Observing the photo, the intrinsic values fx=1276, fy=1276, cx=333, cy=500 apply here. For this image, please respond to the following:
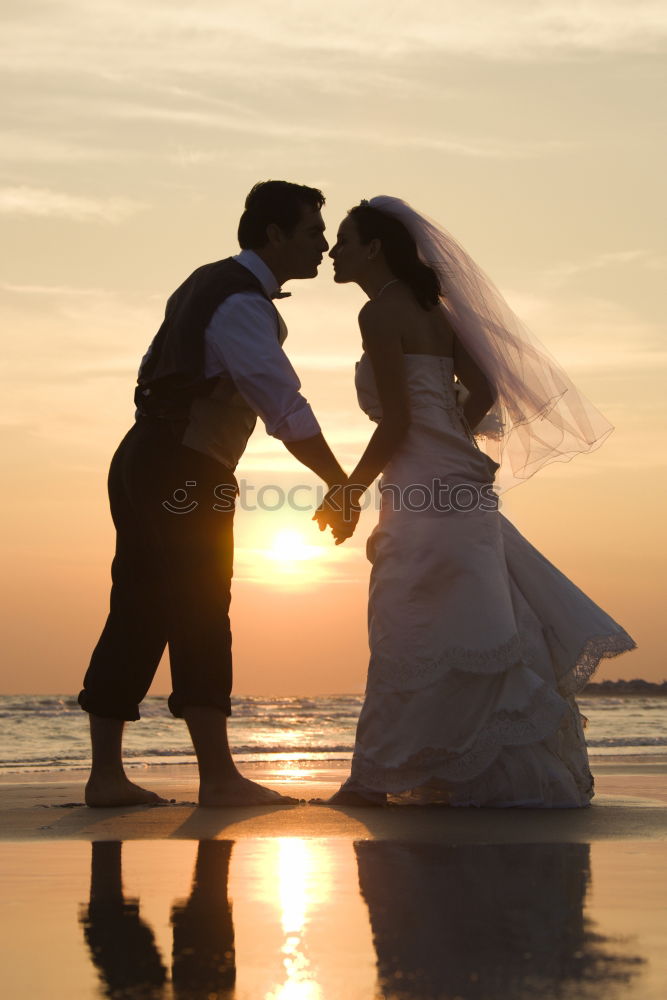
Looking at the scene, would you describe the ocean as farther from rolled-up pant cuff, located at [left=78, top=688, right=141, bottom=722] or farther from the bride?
the bride

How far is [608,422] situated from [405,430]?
1.04m

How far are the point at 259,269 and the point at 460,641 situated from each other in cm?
163

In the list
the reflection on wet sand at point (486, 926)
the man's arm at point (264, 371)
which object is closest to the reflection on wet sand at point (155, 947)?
the reflection on wet sand at point (486, 926)

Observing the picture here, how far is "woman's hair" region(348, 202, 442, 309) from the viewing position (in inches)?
198

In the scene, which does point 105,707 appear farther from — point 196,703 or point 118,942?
point 118,942

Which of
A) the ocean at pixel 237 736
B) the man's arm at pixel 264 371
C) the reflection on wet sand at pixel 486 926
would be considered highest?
the man's arm at pixel 264 371

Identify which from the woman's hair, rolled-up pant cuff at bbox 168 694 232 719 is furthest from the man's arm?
rolled-up pant cuff at bbox 168 694 232 719

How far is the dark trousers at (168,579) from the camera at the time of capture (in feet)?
15.2

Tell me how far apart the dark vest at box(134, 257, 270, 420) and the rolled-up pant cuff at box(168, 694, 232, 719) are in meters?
1.03

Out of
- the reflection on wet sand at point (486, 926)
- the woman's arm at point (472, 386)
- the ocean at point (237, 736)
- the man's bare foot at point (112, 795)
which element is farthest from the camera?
the ocean at point (237, 736)

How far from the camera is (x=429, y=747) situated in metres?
4.57

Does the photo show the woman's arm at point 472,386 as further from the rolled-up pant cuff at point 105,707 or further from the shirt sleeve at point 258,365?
the rolled-up pant cuff at point 105,707

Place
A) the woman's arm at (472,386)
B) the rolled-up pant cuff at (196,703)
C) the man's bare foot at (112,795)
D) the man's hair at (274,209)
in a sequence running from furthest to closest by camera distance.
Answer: the woman's arm at (472,386) → the man's hair at (274,209) → the man's bare foot at (112,795) → the rolled-up pant cuff at (196,703)

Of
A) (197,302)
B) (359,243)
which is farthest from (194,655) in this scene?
(359,243)
